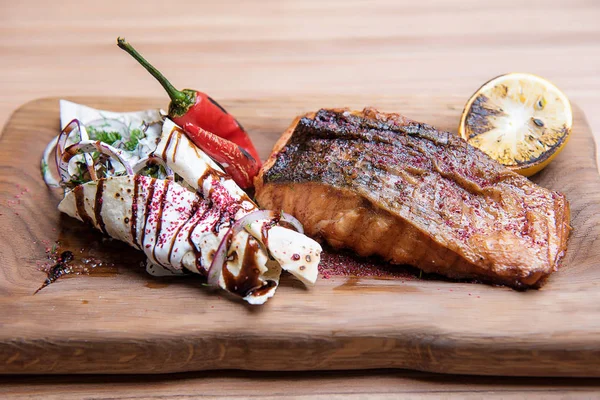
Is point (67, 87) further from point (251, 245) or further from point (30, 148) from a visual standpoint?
point (251, 245)

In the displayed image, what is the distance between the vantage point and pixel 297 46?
6023 millimetres

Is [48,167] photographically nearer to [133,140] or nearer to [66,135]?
[66,135]

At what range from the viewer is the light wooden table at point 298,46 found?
18.3ft

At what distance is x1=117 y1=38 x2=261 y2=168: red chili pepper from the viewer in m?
4.03

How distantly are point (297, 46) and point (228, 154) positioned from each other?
245 centimetres

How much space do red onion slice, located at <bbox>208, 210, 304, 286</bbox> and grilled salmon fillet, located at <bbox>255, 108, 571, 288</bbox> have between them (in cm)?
20

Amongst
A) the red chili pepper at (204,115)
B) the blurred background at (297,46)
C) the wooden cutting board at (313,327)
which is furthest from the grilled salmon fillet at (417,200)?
the blurred background at (297,46)

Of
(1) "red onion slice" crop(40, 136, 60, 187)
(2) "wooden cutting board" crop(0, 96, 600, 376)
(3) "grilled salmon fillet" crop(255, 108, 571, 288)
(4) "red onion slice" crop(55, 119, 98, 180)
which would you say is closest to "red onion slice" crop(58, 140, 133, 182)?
(4) "red onion slice" crop(55, 119, 98, 180)

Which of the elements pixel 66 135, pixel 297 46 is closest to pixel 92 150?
pixel 66 135

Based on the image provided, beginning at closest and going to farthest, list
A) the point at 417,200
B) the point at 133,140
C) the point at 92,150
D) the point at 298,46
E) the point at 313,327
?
1. the point at 313,327
2. the point at 417,200
3. the point at 92,150
4. the point at 133,140
5. the point at 298,46

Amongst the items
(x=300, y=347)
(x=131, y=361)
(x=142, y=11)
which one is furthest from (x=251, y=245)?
(x=142, y=11)

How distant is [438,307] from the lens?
122 inches

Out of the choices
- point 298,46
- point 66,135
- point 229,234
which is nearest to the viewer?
point 229,234

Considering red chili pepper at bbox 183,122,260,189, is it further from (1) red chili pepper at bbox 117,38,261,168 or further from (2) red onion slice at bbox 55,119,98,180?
(2) red onion slice at bbox 55,119,98,180
